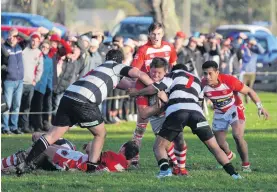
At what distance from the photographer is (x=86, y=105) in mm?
14906

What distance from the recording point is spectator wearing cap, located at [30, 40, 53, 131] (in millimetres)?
23047

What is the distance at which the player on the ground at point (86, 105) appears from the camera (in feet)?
48.7

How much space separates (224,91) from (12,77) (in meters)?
7.64

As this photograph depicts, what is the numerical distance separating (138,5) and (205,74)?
113 meters

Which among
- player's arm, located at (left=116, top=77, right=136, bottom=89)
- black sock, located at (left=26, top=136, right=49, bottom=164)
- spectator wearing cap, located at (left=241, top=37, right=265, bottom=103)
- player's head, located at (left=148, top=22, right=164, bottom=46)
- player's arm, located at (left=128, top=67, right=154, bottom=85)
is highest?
player's head, located at (left=148, top=22, right=164, bottom=46)

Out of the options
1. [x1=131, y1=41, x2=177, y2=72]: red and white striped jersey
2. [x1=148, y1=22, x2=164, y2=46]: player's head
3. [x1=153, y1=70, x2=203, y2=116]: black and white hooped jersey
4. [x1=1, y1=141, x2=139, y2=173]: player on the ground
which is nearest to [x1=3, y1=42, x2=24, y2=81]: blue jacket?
[x1=131, y1=41, x2=177, y2=72]: red and white striped jersey

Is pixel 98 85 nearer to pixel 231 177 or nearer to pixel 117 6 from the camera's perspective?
pixel 231 177

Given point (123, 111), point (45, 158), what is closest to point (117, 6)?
point (123, 111)

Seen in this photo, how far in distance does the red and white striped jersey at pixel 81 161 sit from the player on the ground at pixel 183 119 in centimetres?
114

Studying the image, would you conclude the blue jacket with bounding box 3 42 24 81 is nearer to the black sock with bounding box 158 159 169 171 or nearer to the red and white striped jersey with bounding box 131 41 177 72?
the red and white striped jersey with bounding box 131 41 177 72

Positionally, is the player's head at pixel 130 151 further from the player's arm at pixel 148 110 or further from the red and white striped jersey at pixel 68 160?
the red and white striped jersey at pixel 68 160

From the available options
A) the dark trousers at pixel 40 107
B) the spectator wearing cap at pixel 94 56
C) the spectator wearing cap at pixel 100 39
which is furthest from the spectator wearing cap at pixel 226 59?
the dark trousers at pixel 40 107

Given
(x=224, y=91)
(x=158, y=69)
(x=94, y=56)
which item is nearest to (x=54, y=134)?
(x=158, y=69)

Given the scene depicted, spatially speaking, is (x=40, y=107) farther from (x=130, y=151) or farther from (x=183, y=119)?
(x=183, y=119)
